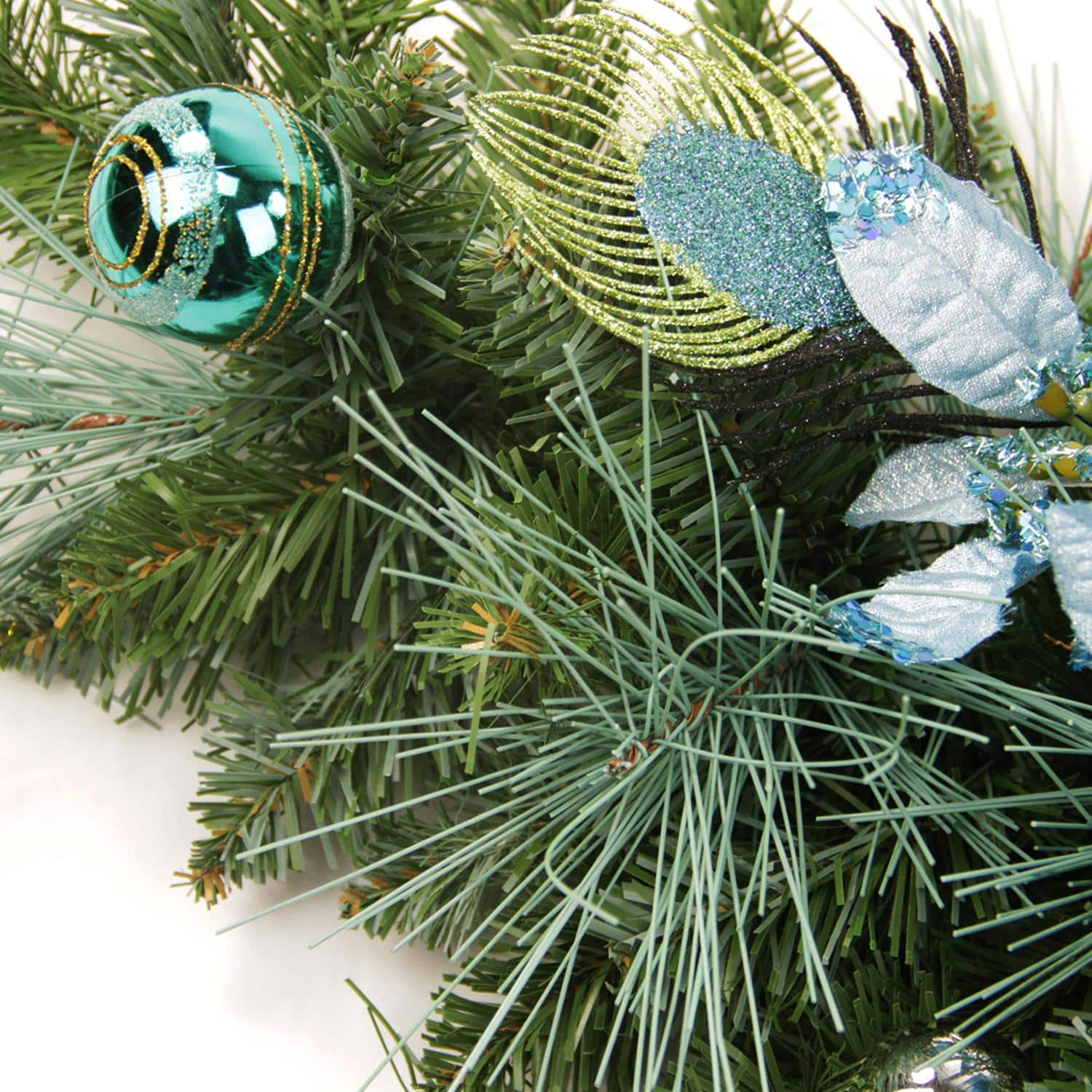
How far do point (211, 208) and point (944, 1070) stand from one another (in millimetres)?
266

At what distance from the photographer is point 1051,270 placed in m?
0.23

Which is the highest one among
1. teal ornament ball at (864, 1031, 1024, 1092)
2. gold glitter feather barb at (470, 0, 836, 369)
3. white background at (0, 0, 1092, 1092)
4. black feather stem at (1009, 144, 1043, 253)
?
black feather stem at (1009, 144, 1043, 253)

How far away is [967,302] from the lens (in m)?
0.23

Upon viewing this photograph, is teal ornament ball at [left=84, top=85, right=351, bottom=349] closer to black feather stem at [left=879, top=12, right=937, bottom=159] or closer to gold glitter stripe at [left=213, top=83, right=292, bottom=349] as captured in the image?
gold glitter stripe at [left=213, top=83, right=292, bottom=349]

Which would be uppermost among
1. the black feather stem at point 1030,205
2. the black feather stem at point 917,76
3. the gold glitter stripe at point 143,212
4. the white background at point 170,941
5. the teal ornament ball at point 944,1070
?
the black feather stem at point 917,76

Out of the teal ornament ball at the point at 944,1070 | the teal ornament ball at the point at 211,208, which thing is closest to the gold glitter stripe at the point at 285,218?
the teal ornament ball at the point at 211,208

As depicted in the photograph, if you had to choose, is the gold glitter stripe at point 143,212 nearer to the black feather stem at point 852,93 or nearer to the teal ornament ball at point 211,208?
the teal ornament ball at point 211,208

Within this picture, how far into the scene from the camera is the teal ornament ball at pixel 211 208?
253mm

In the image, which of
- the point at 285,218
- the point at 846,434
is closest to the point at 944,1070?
the point at 846,434

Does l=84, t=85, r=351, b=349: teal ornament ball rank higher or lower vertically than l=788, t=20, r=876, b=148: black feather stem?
lower

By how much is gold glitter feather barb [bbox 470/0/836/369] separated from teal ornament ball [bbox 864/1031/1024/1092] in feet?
0.54

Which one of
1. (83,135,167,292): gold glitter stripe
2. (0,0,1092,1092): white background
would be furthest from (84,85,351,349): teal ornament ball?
(0,0,1092,1092): white background

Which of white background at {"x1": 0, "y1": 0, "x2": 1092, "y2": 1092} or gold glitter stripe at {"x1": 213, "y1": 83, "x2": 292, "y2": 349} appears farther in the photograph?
white background at {"x1": 0, "y1": 0, "x2": 1092, "y2": 1092}

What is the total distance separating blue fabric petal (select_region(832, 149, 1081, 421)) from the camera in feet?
0.75
